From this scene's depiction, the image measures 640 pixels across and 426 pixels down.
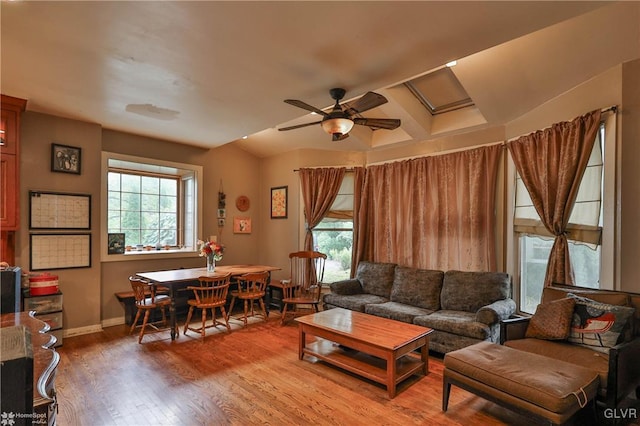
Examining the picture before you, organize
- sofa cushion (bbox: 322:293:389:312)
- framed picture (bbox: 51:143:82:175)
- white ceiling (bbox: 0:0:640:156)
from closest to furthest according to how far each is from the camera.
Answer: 1. white ceiling (bbox: 0:0:640:156)
2. framed picture (bbox: 51:143:82:175)
3. sofa cushion (bbox: 322:293:389:312)

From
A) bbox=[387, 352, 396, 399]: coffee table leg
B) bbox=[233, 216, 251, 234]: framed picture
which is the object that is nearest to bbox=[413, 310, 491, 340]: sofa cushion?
bbox=[387, 352, 396, 399]: coffee table leg

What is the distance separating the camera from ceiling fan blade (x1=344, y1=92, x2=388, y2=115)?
8.49 feet

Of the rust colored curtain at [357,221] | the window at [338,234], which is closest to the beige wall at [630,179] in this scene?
the rust colored curtain at [357,221]

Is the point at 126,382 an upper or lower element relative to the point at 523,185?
lower

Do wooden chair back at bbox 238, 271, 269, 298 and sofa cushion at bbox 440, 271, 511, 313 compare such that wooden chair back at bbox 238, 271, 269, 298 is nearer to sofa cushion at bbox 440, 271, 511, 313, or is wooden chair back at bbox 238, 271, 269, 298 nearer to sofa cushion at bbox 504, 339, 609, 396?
sofa cushion at bbox 440, 271, 511, 313

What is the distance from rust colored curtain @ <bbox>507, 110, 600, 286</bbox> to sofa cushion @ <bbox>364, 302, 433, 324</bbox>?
132 centimetres

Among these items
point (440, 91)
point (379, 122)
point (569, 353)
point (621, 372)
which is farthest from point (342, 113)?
point (621, 372)

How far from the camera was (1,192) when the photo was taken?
331cm

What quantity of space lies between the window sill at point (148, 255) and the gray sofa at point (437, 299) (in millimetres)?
2368

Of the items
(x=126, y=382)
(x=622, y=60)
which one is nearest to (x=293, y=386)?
(x=126, y=382)

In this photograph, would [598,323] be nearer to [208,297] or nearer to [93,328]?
[208,297]

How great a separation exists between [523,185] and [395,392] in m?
2.60

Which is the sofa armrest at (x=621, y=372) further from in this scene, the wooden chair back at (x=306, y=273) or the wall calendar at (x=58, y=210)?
the wall calendar at (x=58, y=210)

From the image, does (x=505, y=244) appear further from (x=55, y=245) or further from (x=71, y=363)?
(x=55, y=245)
